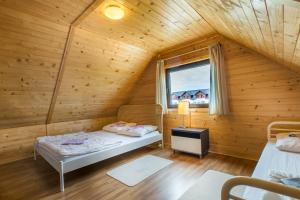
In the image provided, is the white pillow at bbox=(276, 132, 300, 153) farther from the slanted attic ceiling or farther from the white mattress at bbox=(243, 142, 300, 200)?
the slanted attic ceiling

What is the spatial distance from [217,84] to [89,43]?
2.62 m

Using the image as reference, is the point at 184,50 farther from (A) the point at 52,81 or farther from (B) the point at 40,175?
(B) the point at 40,175

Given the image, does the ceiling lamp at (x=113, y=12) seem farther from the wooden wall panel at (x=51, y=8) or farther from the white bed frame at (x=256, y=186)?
the white bed frame at (x=256, y=186)

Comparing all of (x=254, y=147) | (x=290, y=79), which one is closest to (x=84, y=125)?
(x=254, y=147)

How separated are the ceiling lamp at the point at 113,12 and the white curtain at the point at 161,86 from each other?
2016 mm

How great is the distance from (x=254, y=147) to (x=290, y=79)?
135 cm

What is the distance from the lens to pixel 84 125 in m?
4.68

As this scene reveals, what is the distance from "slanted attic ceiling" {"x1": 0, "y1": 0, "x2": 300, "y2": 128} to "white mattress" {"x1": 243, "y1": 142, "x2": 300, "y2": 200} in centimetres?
119

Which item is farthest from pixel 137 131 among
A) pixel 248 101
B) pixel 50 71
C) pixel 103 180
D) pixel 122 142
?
pixel 248 101

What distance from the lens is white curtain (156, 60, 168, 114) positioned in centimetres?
430

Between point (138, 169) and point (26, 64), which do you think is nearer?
point (26, 64)

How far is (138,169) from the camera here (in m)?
3.00

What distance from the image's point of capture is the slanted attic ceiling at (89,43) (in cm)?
217

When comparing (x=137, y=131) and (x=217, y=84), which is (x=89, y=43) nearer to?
(x=137, y=131)
